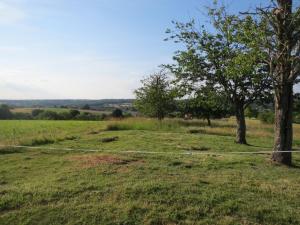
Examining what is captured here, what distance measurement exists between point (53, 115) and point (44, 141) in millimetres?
53987

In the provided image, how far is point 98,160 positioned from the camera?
37.1 feet

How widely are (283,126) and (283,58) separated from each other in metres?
2.24

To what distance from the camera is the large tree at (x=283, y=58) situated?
38.6 ft

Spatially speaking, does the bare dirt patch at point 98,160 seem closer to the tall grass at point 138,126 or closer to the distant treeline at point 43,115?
the tall grass at point 138,126

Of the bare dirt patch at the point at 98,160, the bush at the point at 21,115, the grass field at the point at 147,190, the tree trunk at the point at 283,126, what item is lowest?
the bush at the point at 21,115

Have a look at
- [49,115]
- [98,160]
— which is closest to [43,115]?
[49,115]

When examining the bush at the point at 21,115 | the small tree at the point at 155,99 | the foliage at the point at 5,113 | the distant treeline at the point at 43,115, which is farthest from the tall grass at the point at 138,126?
the foliage at the point at 5,113

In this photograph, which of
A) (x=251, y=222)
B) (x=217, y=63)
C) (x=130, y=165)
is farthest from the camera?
(x=217, y=63)

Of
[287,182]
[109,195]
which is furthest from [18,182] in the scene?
[287,182]

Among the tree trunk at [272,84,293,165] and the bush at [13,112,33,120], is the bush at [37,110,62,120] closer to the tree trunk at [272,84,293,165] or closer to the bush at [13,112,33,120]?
the bush at [13,112,33,120]

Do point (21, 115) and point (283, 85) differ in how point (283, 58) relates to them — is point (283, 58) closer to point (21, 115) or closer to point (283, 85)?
point (283, 85)

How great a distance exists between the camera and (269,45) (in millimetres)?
12000

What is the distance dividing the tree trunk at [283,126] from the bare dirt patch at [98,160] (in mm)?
4738

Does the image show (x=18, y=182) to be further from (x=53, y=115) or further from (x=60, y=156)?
(x=53, y=115)
